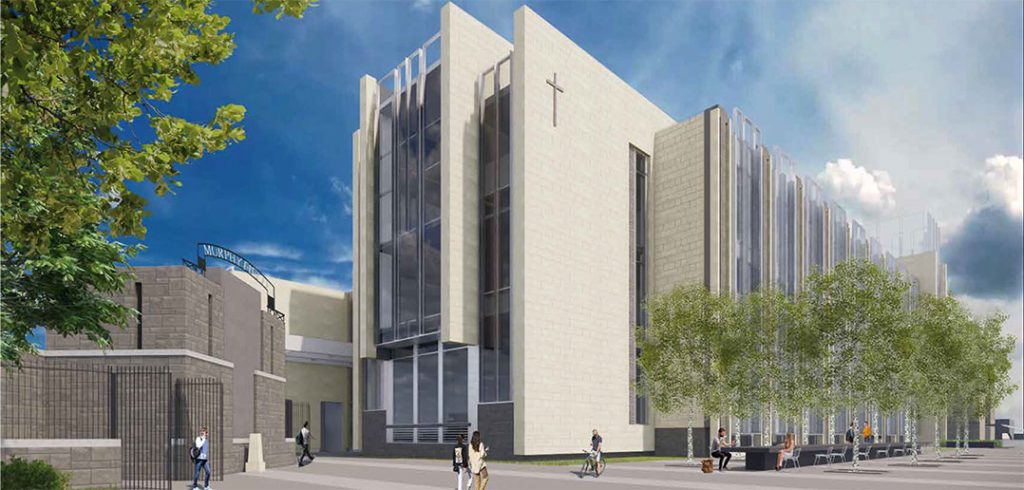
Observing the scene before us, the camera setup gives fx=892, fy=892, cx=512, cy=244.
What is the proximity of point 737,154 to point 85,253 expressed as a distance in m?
39.3

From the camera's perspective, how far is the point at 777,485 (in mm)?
25500

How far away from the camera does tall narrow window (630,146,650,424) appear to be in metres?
46.7

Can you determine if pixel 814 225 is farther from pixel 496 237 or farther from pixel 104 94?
pixel 104 94

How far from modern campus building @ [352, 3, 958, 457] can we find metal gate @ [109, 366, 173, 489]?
49.9 feet

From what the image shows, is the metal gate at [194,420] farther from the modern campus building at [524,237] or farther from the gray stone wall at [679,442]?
the gray stone wall at [679,442]

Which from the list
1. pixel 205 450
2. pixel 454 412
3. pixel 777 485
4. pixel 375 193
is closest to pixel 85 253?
pixel 205 450

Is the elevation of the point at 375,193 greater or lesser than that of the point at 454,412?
greater

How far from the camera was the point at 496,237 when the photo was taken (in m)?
41.5

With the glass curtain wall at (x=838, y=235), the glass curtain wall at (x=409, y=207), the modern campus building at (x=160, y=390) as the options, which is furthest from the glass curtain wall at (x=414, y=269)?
the glass curtain wall at (x=838, y=235)

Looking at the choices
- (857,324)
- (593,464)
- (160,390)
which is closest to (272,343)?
(160,390)

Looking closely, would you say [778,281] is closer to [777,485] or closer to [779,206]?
[779,206]

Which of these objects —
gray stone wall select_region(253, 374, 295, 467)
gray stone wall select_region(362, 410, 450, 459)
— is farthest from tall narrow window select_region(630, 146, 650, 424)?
gray stone wall select_region(253, 374, 295, 467)

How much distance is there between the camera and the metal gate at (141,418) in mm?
26031

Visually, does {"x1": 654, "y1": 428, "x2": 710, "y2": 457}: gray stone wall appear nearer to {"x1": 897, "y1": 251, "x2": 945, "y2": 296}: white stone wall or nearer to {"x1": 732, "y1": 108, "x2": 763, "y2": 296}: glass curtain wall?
{"x1": 732, "y1": 108, "x2": 763, "y2": 296}: glass curtain wall
